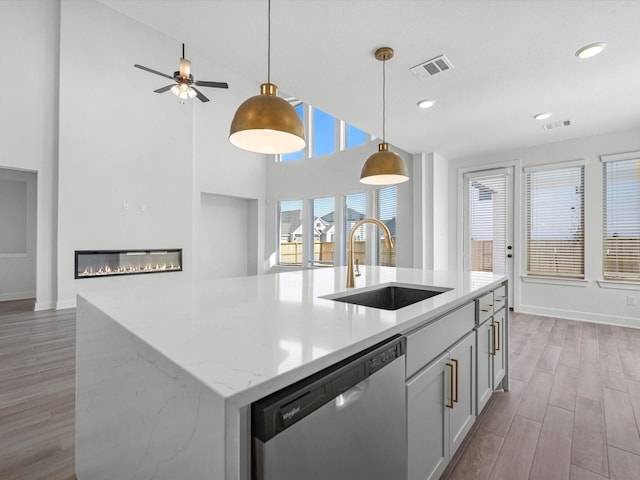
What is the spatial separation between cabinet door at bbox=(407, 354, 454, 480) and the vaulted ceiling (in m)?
2.11

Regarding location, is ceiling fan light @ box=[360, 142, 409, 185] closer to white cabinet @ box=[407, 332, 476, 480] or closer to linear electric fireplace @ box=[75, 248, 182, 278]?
white cabinet @ box=[407, 332, 476, 480]

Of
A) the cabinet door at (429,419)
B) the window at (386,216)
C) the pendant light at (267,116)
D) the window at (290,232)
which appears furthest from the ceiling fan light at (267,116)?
the window at (290,232)

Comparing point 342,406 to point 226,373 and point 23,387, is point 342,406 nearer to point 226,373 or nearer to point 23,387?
point 226,373

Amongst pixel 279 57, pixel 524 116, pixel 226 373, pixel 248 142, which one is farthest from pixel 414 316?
pixel 524 116

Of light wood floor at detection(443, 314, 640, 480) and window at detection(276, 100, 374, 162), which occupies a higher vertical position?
window at detection(276, 100, 374, 162)

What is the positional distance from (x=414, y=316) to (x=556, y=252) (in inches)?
185

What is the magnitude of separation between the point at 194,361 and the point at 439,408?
111cm

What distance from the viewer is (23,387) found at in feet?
7.57

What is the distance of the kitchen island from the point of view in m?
0.59

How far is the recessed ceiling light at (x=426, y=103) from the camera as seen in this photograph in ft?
10.6

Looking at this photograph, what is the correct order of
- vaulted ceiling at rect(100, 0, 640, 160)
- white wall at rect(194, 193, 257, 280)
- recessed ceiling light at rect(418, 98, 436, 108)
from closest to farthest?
vaulted ceiling at rect(100, 0, 640, 160) < recessed ceiling light at rect(418, 98, 436, 108) < white wall at rect(194, 193, 257, 280)

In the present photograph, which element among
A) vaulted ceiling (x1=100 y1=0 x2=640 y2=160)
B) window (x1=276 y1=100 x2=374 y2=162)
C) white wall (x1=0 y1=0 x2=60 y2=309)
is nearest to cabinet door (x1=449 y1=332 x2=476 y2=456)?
vaulted ceiling (x1=100 y1=0 x2=640 y2=160)

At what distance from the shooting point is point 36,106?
15.5 ft

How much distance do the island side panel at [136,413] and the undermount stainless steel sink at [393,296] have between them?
1073mm
